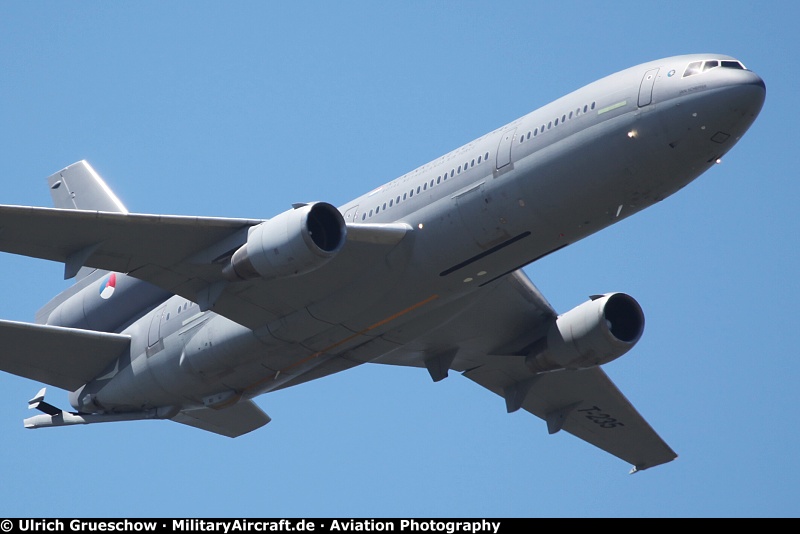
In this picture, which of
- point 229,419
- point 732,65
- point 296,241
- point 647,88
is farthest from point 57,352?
point 732,65

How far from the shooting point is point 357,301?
37.2 meters

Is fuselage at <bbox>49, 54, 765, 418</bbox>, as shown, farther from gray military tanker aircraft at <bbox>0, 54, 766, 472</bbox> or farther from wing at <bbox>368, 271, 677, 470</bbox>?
wing at <bbox>368, 271, 677, 470</bbox>

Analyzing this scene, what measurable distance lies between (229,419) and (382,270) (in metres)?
10.5

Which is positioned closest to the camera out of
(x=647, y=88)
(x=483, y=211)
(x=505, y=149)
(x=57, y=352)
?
(x=647, y=88)

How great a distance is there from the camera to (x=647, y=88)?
34594mm

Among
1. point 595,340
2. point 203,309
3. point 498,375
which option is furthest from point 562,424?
point 203,309

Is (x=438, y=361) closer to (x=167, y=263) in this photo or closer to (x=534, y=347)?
(x=534, y=347)

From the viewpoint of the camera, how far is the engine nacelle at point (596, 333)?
41.4 m

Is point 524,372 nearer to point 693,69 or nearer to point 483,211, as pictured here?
point 483,211

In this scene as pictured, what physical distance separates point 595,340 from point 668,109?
9.66 m
